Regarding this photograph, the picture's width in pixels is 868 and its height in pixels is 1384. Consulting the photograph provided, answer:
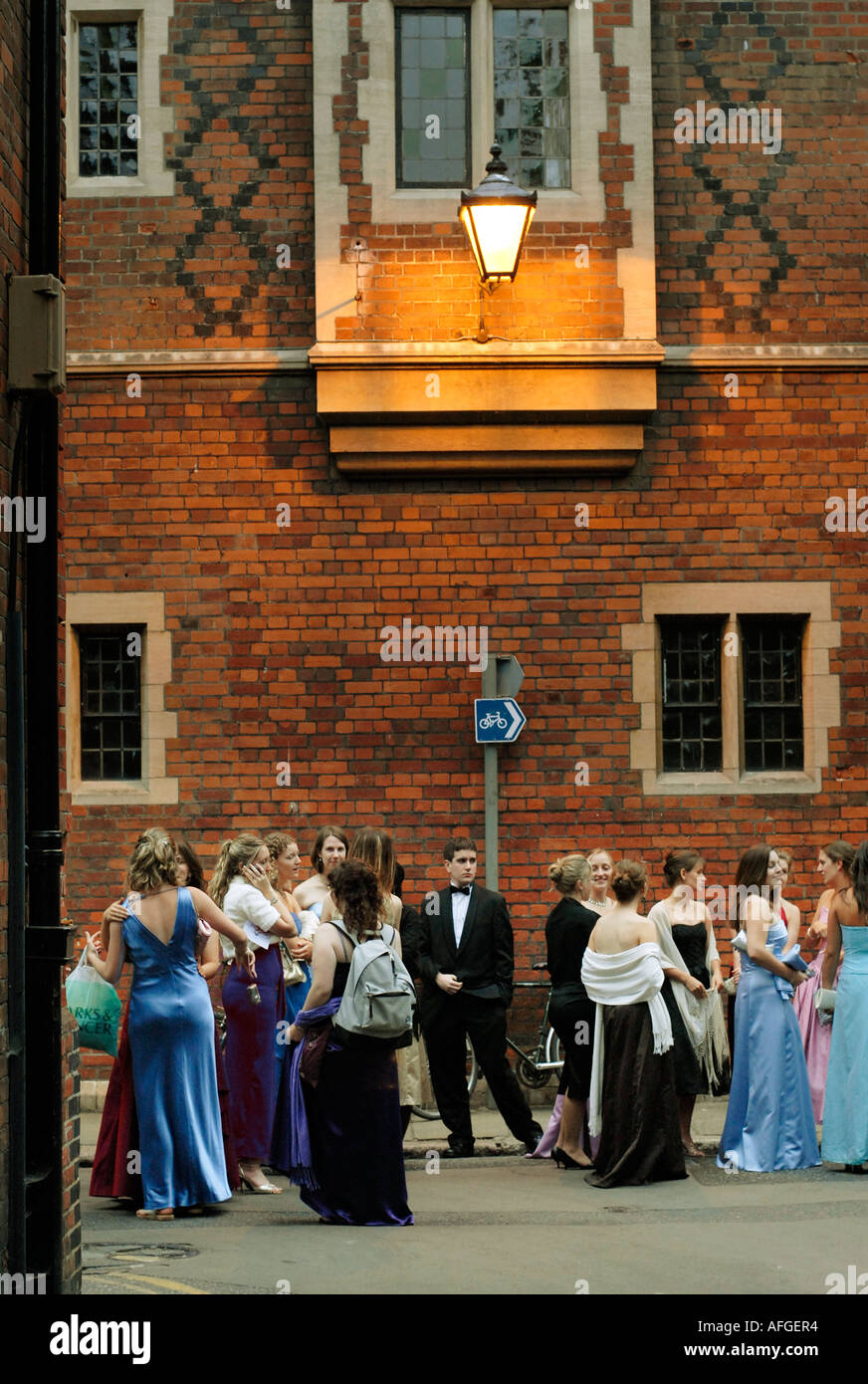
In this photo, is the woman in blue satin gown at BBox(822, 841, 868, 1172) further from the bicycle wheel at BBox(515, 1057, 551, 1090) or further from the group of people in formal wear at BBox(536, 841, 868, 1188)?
the bicycle wheel at BBox(515, 1057, 551, 1090)

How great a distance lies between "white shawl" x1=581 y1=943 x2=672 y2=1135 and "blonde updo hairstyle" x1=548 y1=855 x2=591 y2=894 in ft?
2.41

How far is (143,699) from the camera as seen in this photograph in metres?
13.5

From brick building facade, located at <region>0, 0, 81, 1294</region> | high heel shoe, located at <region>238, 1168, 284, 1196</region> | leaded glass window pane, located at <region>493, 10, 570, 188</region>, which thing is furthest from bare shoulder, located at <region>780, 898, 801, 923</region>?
brick building facade, located at <region>0, 0, 81, 1294</region>

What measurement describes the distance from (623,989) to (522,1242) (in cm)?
208

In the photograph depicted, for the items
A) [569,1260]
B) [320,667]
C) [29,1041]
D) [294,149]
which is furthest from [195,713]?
[29,1041]

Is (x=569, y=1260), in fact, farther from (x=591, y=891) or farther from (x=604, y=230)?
(x=604, y=230)

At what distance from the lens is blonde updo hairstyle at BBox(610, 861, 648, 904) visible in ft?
34.0

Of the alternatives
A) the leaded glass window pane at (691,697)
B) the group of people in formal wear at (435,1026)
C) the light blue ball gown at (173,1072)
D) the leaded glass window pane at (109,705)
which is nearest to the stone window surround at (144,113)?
the leaded glass window pane at (109,705)

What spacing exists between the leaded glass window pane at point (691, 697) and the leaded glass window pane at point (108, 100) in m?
5.19

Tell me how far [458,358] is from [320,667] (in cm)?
236

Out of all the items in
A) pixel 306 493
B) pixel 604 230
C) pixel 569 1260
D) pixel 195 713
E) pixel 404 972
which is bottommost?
pixel 569 1260

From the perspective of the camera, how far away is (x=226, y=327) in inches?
532

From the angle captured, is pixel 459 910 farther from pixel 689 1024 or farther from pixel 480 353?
pixel 480 353

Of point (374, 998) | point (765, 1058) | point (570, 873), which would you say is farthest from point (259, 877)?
point (765, 1058)
